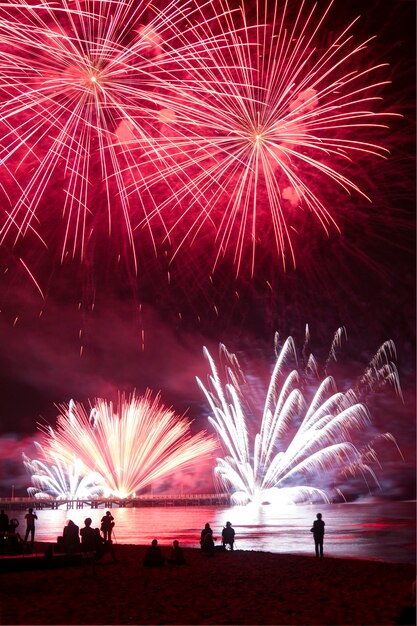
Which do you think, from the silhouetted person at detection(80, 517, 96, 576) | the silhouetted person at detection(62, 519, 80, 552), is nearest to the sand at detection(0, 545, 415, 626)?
the silhouetted person at detection(80, 517, 96, 576)

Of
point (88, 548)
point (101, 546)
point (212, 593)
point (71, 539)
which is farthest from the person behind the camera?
point (71, 539)

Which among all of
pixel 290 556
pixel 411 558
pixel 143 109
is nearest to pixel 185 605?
pixel 290 556

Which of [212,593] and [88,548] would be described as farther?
[88,548]

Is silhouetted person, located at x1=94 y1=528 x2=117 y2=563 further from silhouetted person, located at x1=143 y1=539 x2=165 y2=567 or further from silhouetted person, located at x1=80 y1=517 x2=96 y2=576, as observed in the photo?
silhouetted person, located at x1=143 y1=539 x2=165 y2=567

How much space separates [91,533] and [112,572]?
1.30 metres

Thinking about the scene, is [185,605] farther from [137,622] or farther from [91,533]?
[91,533]

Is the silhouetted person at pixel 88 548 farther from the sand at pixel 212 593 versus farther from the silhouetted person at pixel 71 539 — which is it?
the silhouetted person at pixel 71 539

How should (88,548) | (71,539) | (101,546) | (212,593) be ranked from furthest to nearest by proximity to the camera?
1. (71,539)
2. (101,546)
3. (88,548)
4. (212,593)

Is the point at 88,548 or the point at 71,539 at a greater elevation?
the point at 71,539

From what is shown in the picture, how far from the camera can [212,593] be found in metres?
16.0

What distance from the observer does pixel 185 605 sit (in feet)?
47.9

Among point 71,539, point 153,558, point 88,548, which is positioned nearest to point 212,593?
point 88,548

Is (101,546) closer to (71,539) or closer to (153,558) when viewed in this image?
(71,539)

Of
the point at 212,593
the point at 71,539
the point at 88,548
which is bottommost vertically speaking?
the point at 212,593
